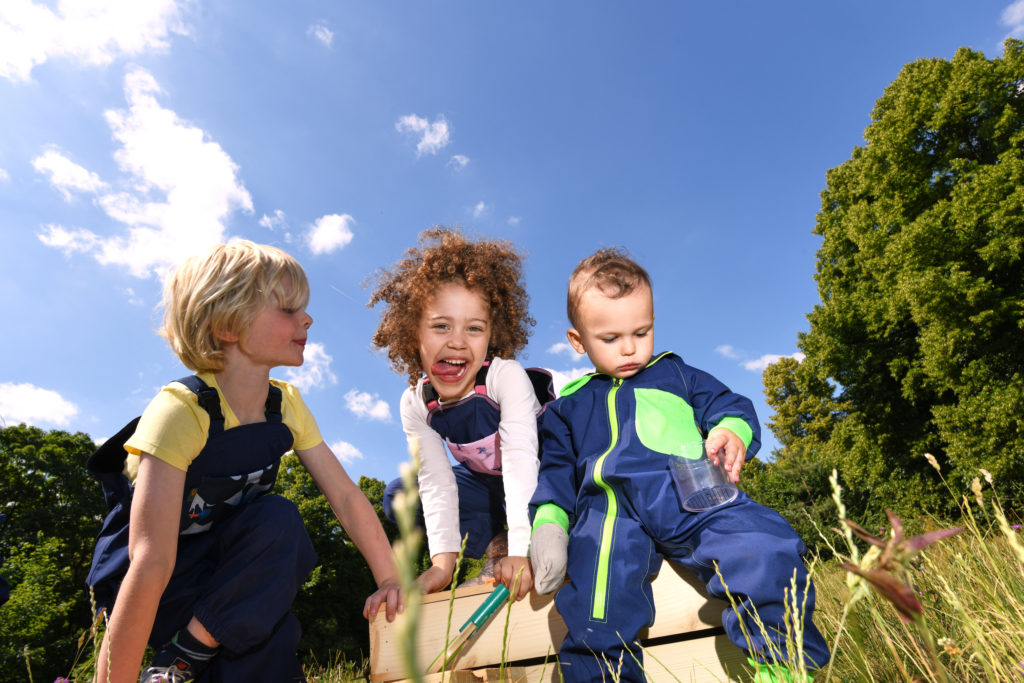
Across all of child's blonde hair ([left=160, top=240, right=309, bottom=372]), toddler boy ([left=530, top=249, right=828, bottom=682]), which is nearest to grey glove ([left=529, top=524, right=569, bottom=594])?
toddler boy ([left=530, top=249, right=828, bottom=682])

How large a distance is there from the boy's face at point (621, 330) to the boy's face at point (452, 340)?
26.4 inches

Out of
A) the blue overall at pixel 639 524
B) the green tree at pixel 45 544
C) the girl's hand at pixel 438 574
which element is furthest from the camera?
the green tree at pixel 45 544

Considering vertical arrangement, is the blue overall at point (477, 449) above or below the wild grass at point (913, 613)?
above

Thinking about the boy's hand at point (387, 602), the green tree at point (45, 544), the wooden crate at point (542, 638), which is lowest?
the wooden crate at point (542, 638)

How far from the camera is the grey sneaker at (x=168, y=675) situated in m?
2.03

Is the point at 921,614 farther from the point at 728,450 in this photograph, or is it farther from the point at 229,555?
the point at 229,555

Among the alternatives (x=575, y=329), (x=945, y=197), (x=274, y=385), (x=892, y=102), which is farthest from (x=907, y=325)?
(x=274, y=385)

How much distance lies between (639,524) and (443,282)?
180cm

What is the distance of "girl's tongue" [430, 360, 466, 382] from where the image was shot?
325 centimetres

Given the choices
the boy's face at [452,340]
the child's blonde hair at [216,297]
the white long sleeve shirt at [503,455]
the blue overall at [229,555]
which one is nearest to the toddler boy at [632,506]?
the white long sleeve shirt at [503,455]

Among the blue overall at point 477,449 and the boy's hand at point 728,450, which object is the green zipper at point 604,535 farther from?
the blue overall at point 477,449

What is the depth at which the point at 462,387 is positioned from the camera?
10.8 ft

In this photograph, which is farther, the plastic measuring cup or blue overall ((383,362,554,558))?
blue overall ((383,362,554,558))

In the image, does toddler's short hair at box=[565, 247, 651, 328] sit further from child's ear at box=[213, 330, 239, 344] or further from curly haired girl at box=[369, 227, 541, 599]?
child's ear at box=[213, 330, 239, 344]
